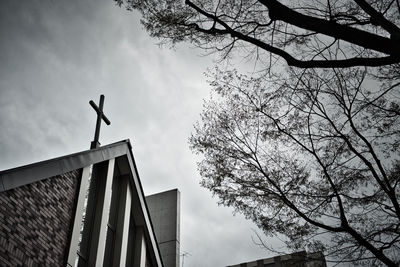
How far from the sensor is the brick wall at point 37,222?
5.96 meters

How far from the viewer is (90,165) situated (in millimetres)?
9016

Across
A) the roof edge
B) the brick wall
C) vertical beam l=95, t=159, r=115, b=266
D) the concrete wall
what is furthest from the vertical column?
the concrete wall

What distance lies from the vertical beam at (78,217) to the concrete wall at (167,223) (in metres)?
7.42

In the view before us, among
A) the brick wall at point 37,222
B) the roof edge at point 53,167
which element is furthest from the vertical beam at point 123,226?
the brick wall at point 37,222

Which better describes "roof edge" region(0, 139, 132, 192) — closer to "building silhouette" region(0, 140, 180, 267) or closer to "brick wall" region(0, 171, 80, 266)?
"building silhouette" region(0, 140, 180, 267)

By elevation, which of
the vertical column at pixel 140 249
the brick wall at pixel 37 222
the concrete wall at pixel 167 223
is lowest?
the brick wall at pixel 37 222

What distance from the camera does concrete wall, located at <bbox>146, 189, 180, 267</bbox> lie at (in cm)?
1485

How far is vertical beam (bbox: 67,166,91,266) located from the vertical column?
332cm

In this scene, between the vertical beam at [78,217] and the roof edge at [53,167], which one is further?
the vertical beam at [78,217]

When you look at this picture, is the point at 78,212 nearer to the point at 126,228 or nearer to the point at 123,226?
the point at 123,226

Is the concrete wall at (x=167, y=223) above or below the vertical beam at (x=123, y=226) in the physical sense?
above

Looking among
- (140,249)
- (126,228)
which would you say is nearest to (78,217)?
(126,228)

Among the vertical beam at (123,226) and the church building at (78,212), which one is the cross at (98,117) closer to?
the church building at (78,212)

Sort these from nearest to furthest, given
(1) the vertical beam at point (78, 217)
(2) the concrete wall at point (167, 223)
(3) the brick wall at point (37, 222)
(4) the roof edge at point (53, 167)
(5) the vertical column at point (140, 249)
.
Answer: (3) the brick wall at point (37, 222) → (4) the roof edge at point (53, 167) → (1) the vertical beam at point (78, 217) → (5) the vertical column at point (140, 249) → (2) the concrete wall at point (167, 223)
